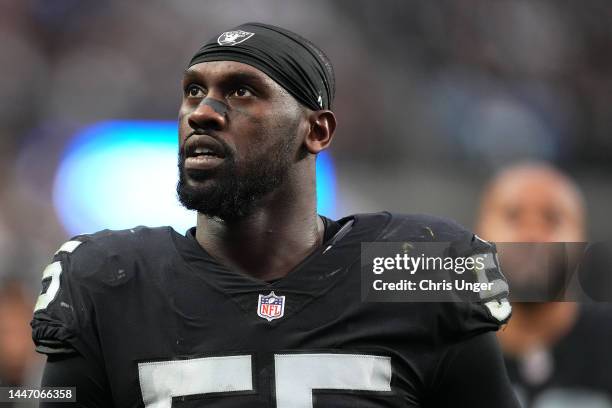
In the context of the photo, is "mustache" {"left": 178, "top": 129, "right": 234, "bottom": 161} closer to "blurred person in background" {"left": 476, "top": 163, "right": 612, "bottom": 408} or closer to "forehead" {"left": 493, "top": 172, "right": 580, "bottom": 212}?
"blurred person in background" {"left": 476, "top": 163, "right": 612, "bottom": 408}

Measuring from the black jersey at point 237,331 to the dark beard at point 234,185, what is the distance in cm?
13

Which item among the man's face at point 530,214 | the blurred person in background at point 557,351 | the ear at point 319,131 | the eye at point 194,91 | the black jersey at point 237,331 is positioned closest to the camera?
→ the black jersey at point 237,331

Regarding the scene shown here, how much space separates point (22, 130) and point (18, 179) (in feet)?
1.40

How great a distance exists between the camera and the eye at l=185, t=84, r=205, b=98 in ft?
8.36

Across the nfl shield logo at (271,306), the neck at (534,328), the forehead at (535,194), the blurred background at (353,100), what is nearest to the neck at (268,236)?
the nfl shield logo at (271,306)

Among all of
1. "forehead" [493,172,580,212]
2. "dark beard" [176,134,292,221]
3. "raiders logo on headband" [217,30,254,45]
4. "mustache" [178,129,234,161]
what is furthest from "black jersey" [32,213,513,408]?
"forehead" [493,172,580,212]

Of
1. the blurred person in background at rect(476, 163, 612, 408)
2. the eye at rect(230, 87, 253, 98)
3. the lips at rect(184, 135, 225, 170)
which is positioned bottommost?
the blurred person in background at rect(476, 163, 612, 408)

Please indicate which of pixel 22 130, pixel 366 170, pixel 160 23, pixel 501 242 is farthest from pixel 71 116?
pixel 501 242

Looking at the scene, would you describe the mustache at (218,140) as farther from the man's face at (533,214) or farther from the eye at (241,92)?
the man's face at (533,214)

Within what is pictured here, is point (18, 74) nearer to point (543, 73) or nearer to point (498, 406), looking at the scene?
point (543, 73)

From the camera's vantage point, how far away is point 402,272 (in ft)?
8.21

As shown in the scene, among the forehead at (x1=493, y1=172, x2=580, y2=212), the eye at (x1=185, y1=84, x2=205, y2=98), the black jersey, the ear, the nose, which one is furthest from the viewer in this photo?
the forehead at (x1=493, y1=172, x2=580, y2=212)

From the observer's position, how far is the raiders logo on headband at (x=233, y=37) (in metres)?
2.57

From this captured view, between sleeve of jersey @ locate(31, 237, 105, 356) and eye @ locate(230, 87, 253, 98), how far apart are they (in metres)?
0.53
